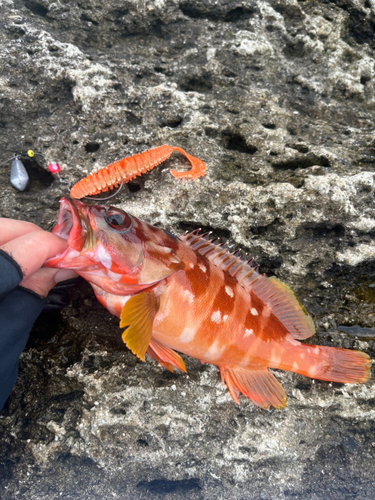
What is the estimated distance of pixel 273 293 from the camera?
2283 mm

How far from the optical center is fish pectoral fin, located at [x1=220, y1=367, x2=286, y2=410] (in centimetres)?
219

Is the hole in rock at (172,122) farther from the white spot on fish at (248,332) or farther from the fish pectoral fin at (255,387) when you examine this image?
the fish pectoral fin at (255,387)

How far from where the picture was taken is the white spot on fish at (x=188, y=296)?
2010 millimetres

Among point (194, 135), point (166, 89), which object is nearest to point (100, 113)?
point (166, 89)

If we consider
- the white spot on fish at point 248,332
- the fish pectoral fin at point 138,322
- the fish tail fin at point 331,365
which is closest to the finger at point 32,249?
the fish pectoral fin at point 138,322

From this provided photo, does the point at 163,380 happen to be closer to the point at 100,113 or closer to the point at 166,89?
the point at 100,113

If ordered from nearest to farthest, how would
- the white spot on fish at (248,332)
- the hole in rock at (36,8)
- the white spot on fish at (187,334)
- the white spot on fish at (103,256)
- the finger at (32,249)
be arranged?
1. the finger at (32,249)
2. the white spot on fish at (103,256)
3. the white spot on fish at (187,334)
4. the white spot on fish at (248,332)
5. the hole in rock at (36,8)

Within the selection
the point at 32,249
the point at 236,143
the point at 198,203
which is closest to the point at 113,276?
the point at 32,249

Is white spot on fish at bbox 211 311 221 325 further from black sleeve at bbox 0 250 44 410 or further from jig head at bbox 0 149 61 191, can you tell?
jig head at bbox 0 149 61 191

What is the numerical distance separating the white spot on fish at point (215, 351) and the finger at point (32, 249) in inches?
41.3

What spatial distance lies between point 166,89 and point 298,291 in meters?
1.94

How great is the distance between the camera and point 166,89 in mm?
2836

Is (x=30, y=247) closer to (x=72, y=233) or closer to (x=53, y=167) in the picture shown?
(x=72, y=233)

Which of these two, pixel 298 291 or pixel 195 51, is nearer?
pixel 298 291
